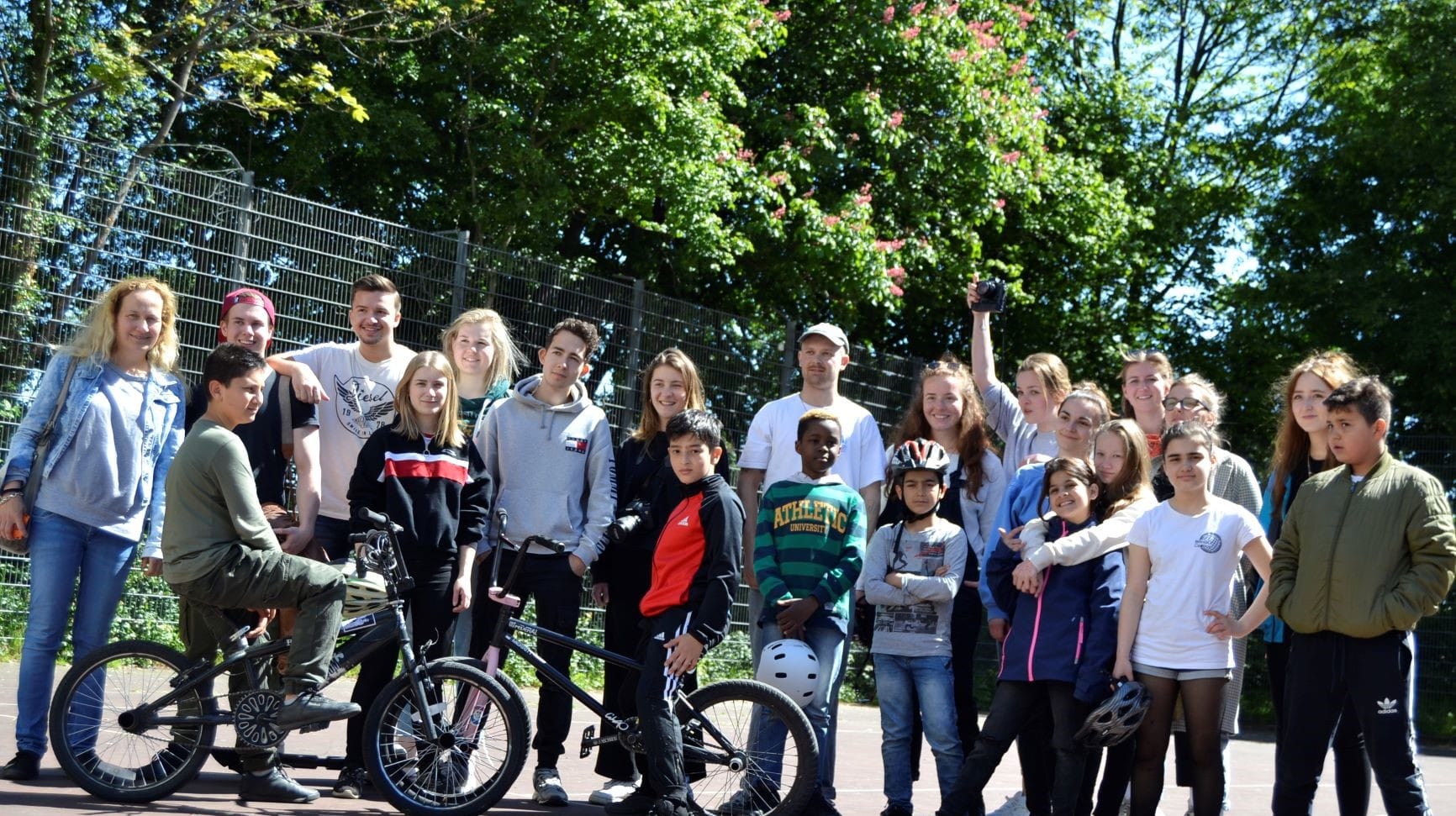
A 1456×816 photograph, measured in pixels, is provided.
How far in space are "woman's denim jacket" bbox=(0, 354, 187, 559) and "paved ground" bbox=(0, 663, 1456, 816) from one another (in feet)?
3.35

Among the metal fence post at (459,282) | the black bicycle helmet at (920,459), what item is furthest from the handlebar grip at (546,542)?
the metal fence post at (459,282)

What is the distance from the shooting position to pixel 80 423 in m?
6.19

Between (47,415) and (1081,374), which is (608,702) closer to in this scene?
(47,415)

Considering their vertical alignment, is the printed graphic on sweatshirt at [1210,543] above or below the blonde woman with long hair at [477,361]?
below

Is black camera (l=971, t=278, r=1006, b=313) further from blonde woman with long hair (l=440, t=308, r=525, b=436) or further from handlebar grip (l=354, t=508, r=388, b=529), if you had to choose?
handlebar grip (l=354, t=508, r=388, b=529)

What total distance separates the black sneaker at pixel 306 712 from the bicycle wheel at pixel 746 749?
136cm

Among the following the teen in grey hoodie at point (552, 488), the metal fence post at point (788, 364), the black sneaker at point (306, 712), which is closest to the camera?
the black sneaker at point (306, 712)

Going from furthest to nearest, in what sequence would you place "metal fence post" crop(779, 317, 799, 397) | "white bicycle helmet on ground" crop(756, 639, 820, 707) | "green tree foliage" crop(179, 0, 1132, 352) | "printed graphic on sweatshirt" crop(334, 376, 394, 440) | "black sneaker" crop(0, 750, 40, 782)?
1. "green tree foliage" crop(179, 0, 1132, 352)
2. "metal fence post" crop(779, 317, 799, 397)
3. "printed graphic on sweatshirt" crop(334, 376, 394, 440)
4. "white bicycle helmet on ground" crop(756, 639, 820, 707)
5. "black sneaker" crop(0, 750, 40, 782)

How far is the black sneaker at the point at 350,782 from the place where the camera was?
624cm

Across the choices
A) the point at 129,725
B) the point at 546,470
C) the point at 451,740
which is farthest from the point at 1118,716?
the point at 129,725

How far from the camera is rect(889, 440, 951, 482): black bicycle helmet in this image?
22.3ft

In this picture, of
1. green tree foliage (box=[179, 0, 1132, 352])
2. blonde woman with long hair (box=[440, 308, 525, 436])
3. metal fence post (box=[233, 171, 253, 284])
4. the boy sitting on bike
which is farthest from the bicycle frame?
green tree foliage (box=[179, 0, 1132, 352])

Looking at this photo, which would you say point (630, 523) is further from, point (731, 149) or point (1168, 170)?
point (1168, 170)

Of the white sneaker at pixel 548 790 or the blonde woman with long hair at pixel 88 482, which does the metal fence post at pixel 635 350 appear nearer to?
the white sneaker at pixel 548 790
